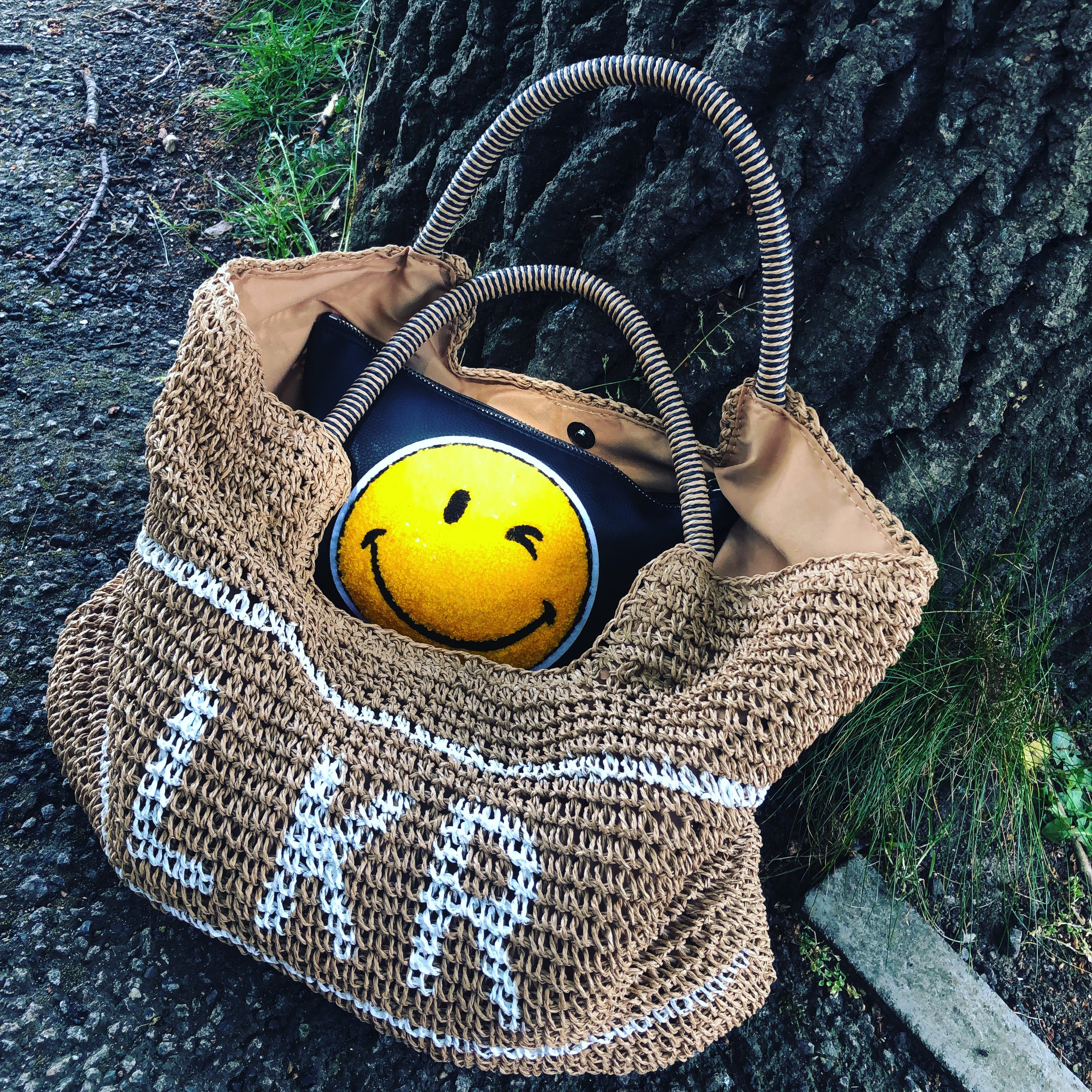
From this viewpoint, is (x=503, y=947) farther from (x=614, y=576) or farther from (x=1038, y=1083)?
(x=1038, y=1083)

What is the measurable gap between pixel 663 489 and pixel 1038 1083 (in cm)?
117

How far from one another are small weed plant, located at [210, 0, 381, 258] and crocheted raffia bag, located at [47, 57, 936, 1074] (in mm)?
1101

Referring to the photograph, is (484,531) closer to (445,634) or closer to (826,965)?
(445,634)

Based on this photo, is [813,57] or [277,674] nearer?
[277,674]

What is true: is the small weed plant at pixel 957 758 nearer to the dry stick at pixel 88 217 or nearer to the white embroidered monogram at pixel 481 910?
the white embroidered monogram at pixel 481 910

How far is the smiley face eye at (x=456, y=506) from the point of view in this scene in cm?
129

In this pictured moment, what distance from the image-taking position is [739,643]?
4.01 ft

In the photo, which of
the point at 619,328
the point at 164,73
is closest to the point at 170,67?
the point at 164,73

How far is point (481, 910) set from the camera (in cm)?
107

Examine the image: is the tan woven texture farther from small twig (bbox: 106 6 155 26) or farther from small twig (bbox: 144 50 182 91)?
small twig (bbox: 106 6 155 26)

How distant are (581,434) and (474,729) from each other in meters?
0.55

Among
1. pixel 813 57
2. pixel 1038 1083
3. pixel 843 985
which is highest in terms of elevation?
pixel 813 57

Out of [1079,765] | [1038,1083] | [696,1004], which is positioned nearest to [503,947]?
[696,1004]

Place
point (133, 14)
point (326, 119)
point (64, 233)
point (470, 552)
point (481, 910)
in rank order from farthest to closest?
point (133, 14) → point (326, 119) → point (64, 233) → point (470, 552) → point (481, 910)
